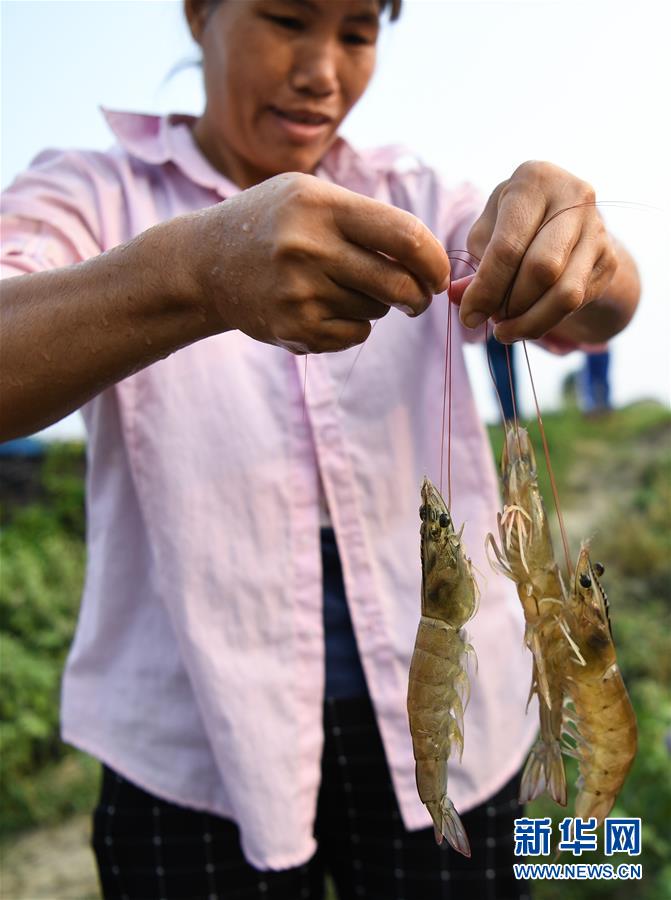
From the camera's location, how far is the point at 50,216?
1703 mm

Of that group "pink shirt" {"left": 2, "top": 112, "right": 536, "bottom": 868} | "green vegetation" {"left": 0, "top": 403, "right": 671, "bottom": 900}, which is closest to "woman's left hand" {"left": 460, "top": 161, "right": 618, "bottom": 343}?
"pink shirt" {"left": 2, "top": 112, "right": 536, "bottom": 868}

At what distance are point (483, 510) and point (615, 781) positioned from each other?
0.66m

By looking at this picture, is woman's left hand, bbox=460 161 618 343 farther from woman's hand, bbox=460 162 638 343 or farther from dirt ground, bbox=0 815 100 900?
dirt ground, bbox=0 815 100 900

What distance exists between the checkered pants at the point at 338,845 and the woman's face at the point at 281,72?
4.21 feet

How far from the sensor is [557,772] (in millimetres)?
1523

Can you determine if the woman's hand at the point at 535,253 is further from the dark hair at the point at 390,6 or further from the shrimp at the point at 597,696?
the dark hair at the point at 390,6

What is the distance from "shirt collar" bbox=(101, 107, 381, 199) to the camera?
197 centimetres

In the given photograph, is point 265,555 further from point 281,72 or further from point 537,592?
point 281,72

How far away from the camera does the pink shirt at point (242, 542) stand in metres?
1.79

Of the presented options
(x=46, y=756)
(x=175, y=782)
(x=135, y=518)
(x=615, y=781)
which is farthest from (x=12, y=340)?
(x=46, y=756)

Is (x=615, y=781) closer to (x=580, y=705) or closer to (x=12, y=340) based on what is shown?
(x=580, y=705)

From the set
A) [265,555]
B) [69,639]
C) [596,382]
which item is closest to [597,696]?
[265,555]

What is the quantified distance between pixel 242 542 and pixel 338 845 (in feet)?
2.63

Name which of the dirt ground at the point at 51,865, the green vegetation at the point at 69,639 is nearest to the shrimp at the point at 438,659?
the green vegetation at the point at 69,639
